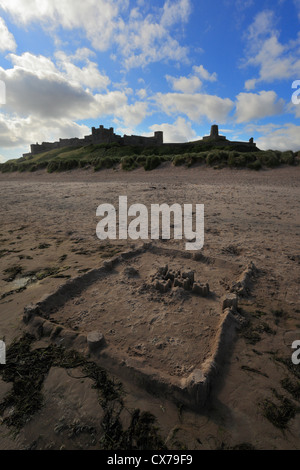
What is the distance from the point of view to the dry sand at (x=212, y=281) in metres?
2.33

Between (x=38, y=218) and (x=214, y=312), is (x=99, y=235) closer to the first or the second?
(x=38, y=218)

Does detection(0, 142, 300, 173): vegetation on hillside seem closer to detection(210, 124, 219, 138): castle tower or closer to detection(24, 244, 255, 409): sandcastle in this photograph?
detection(24, 244, 255, 409): sandcastle

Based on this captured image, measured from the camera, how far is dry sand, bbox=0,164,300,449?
91.7 inches

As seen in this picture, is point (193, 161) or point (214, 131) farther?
point (214, 131)

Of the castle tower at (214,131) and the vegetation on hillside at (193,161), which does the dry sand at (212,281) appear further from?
the castle tower at (214,131)

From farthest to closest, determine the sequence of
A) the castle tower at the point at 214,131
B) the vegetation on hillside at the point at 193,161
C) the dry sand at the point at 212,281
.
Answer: the castle tower at the point at 214,131 → the vegetation on hillside at the point at 193,161 → the dry sand at the point at 212,281

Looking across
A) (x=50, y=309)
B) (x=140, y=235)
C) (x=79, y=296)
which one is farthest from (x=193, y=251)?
(x=50, y=309)

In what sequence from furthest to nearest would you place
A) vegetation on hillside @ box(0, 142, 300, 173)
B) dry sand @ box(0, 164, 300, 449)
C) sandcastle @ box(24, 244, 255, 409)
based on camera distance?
1. vegetation on hillside @ box(0, 142, 300, 173)
2. sandcastle @ box(24, 244, 255, 409)
3. dry sand @ box(0, 164, 300, 449)

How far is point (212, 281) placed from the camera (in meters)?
4.87

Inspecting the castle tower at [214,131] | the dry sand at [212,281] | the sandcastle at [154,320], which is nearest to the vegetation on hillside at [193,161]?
the dry sand at [212,281]

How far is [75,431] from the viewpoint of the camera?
91.4 inches

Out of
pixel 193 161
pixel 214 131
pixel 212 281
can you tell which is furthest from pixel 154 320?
pixel 214 131

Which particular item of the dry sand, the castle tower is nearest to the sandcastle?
the dry sand

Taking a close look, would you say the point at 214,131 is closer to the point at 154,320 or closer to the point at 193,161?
the point at 193,161
